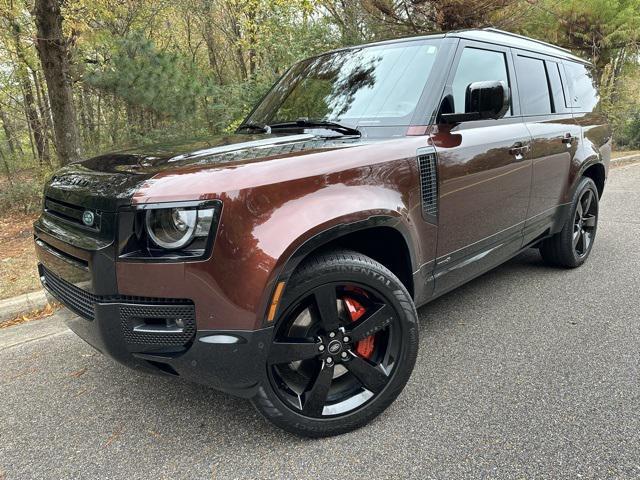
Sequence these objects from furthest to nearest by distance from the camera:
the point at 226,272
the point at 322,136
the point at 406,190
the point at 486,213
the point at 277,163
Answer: the point at 486,213 → the point at 322,136 → the point at 406,190 → the point at 277,163 → the point at 226,272

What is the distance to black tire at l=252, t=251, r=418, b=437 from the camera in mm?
2025

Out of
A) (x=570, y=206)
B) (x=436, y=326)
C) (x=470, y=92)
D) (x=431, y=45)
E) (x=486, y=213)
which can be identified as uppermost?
(x=431, y=45)

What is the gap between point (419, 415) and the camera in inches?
92.2

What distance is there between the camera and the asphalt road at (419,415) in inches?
80.0

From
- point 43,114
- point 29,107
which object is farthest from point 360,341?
point 29,107

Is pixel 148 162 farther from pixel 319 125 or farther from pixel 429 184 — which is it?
pixel 429 184

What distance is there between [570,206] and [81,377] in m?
4.00

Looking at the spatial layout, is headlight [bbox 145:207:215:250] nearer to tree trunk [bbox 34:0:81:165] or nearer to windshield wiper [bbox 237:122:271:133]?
windshield wiper [bbox 237:122:271:133]

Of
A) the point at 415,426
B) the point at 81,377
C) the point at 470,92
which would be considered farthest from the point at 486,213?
the point at 81,377

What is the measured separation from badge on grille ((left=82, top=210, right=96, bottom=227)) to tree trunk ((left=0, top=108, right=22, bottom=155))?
440 inches

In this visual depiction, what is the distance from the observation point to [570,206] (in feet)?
13.4

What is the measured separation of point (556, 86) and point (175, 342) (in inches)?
147

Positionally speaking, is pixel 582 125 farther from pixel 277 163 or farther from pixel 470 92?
pixel 277 163

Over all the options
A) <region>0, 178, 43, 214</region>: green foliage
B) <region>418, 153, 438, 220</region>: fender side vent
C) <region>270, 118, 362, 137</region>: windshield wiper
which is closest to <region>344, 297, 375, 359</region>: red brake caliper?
<region>418, 153, 438, 220</region>: fender side vent
